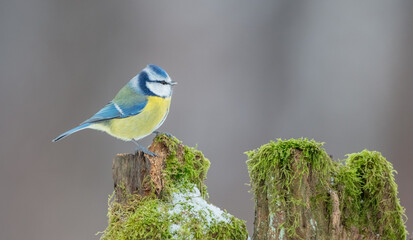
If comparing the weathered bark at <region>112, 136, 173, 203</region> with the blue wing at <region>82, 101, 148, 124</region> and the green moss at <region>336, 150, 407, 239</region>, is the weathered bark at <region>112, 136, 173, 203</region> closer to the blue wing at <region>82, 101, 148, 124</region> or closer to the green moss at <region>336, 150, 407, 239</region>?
the blue wing at <region>82, 101, 148, 124</region>

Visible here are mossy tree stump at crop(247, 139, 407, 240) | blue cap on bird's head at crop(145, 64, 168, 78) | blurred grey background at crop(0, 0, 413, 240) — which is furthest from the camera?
blurred grey background at crop(0, 0, 413, 240)

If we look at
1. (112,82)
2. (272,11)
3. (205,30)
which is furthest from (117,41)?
(272,11)

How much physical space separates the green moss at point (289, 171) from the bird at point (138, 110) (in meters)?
0.54

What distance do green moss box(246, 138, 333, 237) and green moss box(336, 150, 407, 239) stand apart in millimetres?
95

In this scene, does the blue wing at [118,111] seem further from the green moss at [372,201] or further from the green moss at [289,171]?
the green moss at [372,201]

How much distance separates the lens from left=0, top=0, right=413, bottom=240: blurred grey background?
3445 mm

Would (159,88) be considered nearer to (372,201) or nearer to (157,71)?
(157,71)

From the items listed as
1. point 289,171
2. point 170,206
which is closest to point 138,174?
point 170,206

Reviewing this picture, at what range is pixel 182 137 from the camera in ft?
11.5

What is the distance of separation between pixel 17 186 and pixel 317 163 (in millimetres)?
2589

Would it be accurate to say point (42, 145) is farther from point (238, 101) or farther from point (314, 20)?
point (314, 20)

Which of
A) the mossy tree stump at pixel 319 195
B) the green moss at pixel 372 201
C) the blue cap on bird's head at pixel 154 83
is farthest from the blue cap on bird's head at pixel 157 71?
the green moss at pixel 372 201

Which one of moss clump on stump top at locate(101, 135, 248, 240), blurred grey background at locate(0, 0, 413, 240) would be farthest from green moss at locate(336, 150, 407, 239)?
blurred grey background at locate(0, 0, 413, 240)

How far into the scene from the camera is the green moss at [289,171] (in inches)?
56.1
